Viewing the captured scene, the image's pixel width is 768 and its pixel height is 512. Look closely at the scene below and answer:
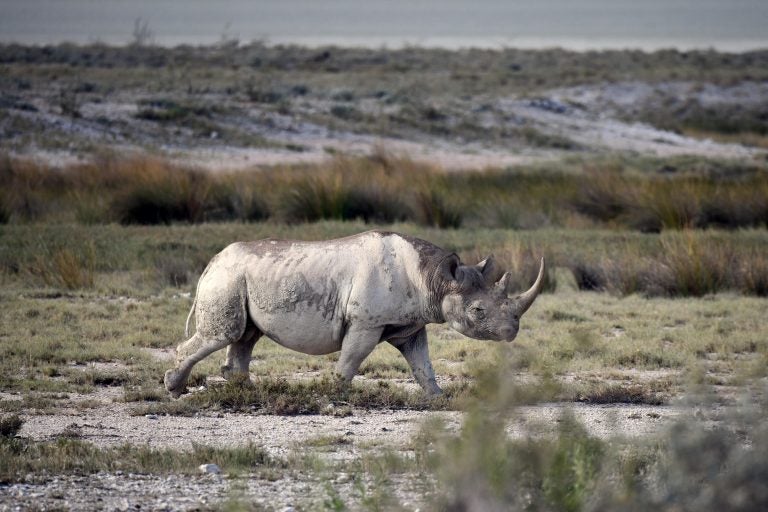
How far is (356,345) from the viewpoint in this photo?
29.7ft

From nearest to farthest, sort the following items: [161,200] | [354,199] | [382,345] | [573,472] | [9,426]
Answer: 1. [573,472]
2. [9,426]
3. [382,345]
4. [161,200]
5. [354,199]

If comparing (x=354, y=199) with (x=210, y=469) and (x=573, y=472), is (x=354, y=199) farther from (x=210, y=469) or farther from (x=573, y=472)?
(x=573, y=472)

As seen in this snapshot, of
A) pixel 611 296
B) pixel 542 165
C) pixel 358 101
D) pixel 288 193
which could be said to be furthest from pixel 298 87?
pixel 611 296

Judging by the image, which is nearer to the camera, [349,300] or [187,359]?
[349,300]

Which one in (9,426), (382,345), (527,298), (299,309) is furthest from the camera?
(382,345)

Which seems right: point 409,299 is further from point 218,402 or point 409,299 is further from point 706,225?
point 706,225

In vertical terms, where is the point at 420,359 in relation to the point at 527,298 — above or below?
below

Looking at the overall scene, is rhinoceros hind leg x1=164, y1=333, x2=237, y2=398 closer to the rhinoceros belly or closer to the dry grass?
the rhinoceros belly

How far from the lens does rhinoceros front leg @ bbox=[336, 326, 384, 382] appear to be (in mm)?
9016

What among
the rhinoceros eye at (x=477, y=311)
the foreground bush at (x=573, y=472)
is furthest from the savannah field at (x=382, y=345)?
the rhinoceros eye at (x=477, y=311)

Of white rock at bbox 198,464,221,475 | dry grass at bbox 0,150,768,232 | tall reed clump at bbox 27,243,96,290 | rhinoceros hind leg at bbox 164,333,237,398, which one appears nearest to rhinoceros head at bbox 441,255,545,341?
rhinoceros hind leg at bbox 164,333,237,398

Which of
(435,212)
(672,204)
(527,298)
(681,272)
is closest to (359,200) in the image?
(435,212)

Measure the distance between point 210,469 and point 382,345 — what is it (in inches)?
210

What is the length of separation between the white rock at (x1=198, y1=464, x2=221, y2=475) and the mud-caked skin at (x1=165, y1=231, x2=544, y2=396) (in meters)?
2.22
